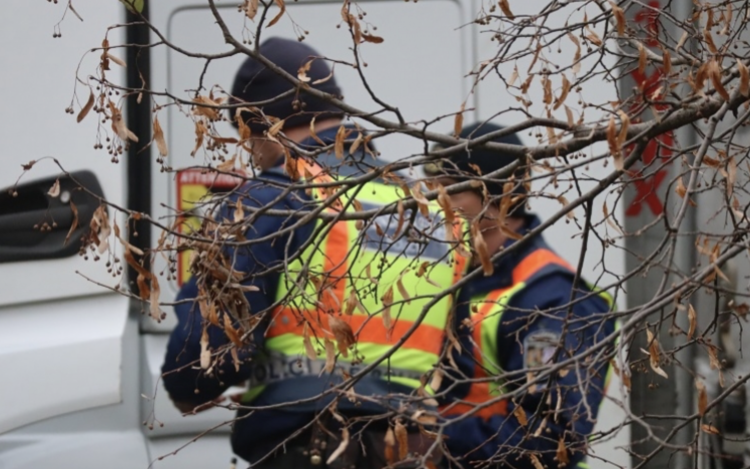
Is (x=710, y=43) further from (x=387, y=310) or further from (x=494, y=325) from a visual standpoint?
(x=494, y=325)

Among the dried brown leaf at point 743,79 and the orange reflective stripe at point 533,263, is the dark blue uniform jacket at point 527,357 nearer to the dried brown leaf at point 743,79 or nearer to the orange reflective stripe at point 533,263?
the orange reflective stripe at point 533,263

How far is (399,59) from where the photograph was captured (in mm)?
3322

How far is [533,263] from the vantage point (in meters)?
2.94

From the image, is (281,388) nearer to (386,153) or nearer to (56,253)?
(56,253)

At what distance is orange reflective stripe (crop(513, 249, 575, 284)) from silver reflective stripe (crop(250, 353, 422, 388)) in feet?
1.20

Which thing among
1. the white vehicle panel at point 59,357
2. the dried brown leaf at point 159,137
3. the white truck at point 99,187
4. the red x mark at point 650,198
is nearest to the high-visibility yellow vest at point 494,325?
the white truck at point 99,187

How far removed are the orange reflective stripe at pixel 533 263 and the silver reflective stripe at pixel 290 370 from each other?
1.20 ft

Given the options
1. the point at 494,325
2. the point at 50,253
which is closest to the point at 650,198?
the point at 494,325

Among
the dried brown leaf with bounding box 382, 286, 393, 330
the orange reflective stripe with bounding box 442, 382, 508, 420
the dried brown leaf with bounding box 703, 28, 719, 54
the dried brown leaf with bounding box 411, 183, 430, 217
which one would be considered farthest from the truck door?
the dried brown leaf with bounding box 703, 28, 719, 54

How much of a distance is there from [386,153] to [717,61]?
1587mm

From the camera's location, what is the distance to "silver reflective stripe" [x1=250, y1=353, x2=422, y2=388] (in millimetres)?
2707

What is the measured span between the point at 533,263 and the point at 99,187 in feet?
3.30

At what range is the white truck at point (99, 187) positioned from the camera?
2750 mm

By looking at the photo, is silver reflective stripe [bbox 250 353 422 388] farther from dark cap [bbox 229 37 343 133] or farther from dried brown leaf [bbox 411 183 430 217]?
dried brown leaf [bbox 411 183 430 217]
